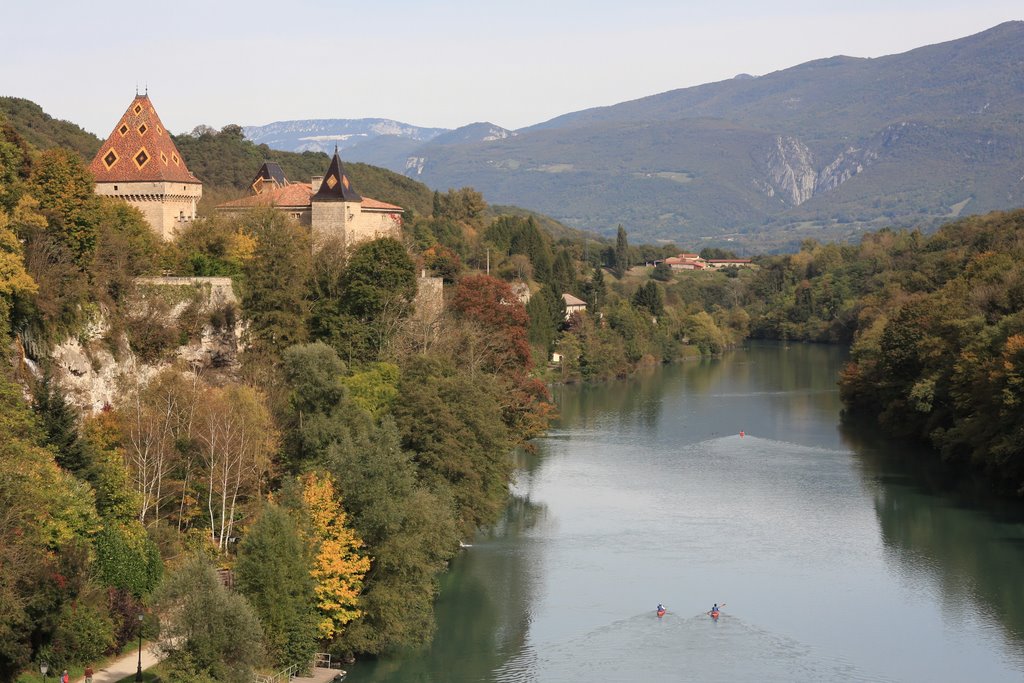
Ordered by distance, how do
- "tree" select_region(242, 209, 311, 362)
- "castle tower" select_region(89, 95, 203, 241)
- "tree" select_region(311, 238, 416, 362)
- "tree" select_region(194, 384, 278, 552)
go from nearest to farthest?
"tree" select_region(194, 384, 278, 552) < "tree" select_region(242, 209, 311, 362) < "tree" select_region(311, 238, 416, 362) < "castle tower" select_region(89, 95, 203, 241)

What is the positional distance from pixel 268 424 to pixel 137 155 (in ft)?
44.7

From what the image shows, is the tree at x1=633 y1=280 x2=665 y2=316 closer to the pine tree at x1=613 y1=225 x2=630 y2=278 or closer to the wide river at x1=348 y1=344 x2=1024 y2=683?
the pine tree at x1=613 y1=225 x2=630 y2=278

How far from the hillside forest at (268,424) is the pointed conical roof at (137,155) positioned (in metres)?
2.48

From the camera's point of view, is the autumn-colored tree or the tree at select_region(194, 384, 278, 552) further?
the autumn-colored tree

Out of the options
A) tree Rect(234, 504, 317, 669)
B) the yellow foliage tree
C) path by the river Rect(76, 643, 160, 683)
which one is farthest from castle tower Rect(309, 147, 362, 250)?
path by the river Rect(76, 643, 160, 683)

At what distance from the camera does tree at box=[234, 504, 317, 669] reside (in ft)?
85.6

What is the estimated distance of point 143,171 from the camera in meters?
44.2

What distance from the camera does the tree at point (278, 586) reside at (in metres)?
26.1

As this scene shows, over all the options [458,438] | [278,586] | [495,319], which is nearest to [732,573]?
[458,438]

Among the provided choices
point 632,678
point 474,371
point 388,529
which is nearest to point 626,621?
point 632,678

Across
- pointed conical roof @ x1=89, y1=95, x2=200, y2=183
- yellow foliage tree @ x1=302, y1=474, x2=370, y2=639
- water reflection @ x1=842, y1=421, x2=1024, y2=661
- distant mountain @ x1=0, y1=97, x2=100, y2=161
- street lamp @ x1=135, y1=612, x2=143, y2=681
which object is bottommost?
water reflection @ x1=842, y1=421, x2=1024, y2=661

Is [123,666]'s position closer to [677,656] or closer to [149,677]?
[149,677]

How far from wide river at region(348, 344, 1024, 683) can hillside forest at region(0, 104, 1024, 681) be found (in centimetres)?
160

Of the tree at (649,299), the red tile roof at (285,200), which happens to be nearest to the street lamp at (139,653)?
the red tile roof at (285,200)
